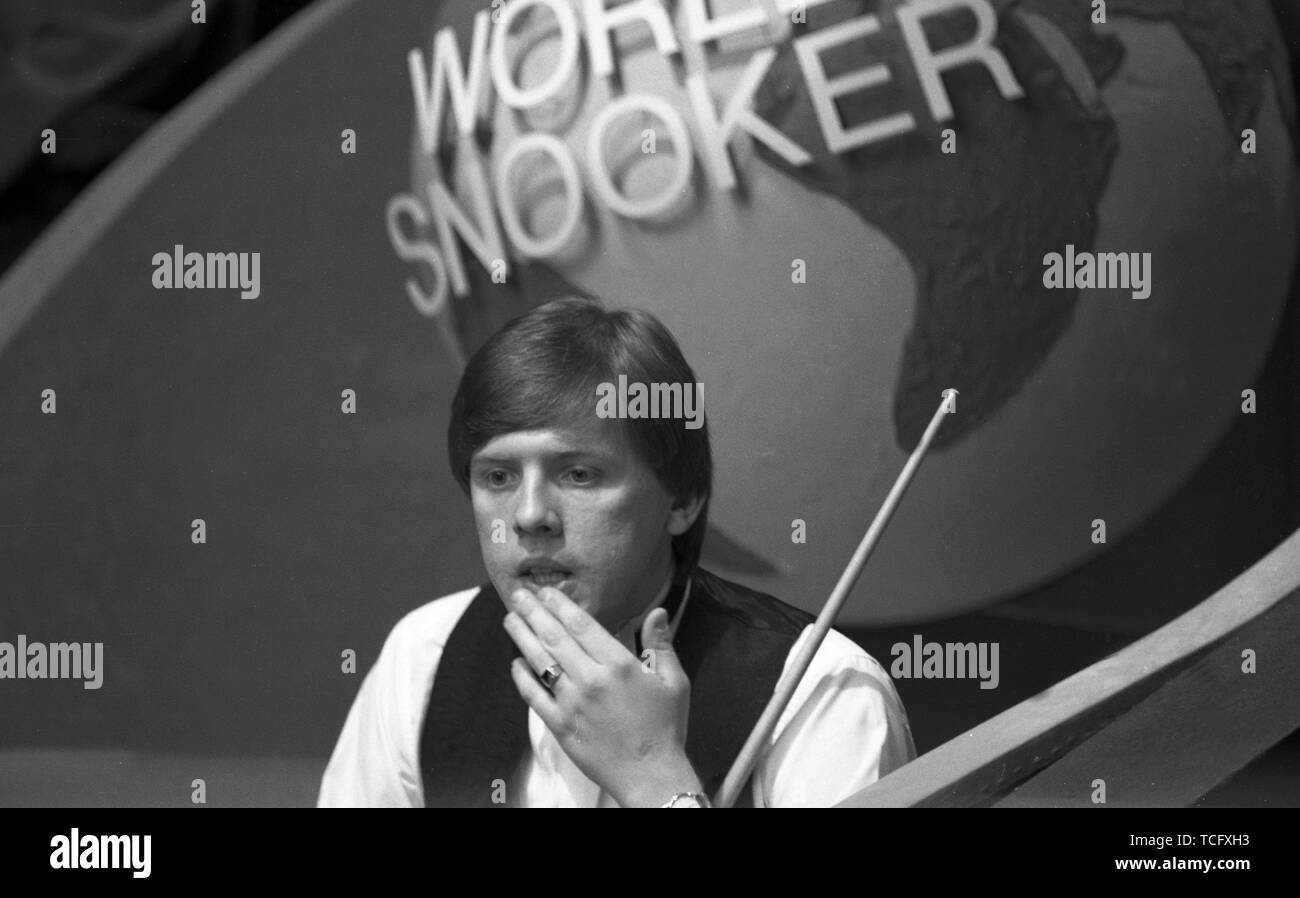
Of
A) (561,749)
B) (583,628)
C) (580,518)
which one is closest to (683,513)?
(580,518)

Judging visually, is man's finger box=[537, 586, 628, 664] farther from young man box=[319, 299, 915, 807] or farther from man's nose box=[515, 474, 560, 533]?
man's nose box=[515, 474, 560, 533]

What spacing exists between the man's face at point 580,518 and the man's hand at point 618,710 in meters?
0.13

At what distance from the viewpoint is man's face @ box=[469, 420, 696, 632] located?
342 cm

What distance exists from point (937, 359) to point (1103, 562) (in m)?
0.59

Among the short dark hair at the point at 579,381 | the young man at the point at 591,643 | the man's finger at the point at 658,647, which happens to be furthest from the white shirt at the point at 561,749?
the short dark hair at the point at 579,381

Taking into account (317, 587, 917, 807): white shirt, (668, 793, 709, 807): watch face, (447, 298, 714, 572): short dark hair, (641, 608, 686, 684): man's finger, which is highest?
(447, 298, 714, 572): short dark hair

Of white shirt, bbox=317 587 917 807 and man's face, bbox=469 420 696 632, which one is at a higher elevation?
man's face, bbox=469 420 696 632

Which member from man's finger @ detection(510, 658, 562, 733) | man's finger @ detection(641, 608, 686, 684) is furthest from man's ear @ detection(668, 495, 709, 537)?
man's finger @ detection(510, 658, 562, 733)

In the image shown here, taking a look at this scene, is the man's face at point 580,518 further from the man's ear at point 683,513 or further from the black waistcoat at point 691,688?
the black waistcoat at point 691,688

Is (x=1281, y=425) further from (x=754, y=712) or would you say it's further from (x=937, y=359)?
(x=754, y=712)

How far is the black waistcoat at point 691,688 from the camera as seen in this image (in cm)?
341

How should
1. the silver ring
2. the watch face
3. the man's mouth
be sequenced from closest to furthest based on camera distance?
1. the watch face
2. the silver ring
3. the man's mouth

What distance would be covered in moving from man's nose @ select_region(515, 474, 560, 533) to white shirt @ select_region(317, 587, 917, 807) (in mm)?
290
